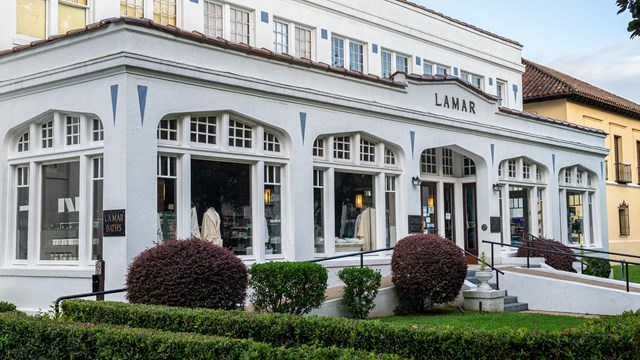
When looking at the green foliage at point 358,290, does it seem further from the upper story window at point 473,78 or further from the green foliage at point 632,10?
the upper story window at point 473,78

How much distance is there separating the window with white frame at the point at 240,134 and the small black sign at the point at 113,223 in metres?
3.08

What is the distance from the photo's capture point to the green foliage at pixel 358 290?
1440cm

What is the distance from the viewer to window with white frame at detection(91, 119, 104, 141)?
1396 centimetres

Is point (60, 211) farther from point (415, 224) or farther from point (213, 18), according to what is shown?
point (415, 224)

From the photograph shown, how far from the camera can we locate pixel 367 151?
1875 cm

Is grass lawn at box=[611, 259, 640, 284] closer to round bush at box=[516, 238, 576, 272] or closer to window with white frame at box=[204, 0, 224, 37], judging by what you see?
round bush at box=[516, 238, 576, 272]

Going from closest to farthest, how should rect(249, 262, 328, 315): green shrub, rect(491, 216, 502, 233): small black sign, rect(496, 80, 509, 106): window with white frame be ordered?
rect(249, 262, 328, 315): green shrub
rect(491, 216, 502, 233): small black sign
rect(496, 80, 509, 106): window with white frame

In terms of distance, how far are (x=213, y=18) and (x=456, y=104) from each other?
285 inches

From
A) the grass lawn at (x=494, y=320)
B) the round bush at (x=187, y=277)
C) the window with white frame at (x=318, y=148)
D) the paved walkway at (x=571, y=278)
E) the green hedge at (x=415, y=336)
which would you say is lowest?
the grass lawn at (x=494, y=320)

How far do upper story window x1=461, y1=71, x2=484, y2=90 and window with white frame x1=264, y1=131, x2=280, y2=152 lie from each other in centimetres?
1251

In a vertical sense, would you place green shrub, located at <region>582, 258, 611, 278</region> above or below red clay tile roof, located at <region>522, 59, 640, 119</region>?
below

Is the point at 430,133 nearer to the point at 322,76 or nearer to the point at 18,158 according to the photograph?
the point at 322,76

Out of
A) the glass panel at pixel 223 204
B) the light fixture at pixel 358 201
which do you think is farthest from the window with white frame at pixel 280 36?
the glass panel at pixel 223 204

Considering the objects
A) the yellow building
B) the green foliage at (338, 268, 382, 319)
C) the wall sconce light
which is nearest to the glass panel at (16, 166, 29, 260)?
the wall sconce light
